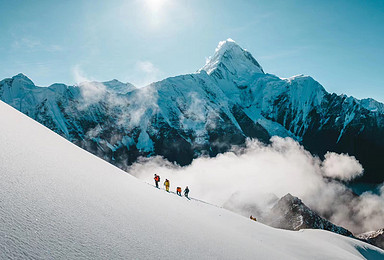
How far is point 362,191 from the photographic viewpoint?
6826 inches

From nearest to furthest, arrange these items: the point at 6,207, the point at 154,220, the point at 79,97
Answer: the point at 6,207, the point at 154,220, the point at 79,97

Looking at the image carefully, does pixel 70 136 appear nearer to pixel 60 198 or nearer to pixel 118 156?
pixel 118 156

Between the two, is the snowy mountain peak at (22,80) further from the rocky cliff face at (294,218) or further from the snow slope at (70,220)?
the snow slope at (70,220)

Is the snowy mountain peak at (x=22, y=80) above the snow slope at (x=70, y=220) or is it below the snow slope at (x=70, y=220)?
above

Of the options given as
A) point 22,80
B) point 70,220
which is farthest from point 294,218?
point 22,80

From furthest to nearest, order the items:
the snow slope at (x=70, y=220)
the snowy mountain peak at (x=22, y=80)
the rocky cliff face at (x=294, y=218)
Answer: the snowy mountain peak at (x=22, y=80), the rocky cliff face at (x=294, y=218), the snow slope at (x=70, y=220)

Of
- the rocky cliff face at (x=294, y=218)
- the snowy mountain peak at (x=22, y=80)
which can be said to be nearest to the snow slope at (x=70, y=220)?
the rocky cliff face at (x=294, y=218)

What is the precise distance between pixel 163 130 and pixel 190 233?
633 ft

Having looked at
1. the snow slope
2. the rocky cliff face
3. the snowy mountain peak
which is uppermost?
the snowy mountain peak

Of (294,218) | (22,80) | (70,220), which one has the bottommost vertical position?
(70,220)

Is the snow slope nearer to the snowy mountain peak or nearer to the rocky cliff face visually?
the rocky cliff face

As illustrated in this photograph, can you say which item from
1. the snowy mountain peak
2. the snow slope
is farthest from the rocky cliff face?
the snowy mountain peak

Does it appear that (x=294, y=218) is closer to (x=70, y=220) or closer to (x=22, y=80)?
(x=70, y=220)

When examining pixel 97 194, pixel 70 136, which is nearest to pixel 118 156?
pixel 70 136
